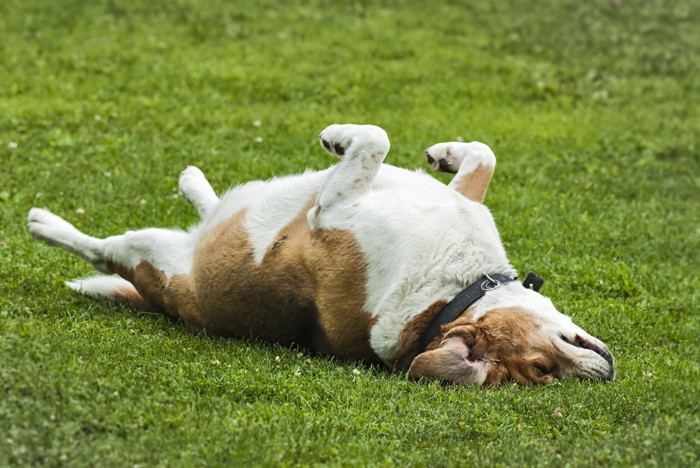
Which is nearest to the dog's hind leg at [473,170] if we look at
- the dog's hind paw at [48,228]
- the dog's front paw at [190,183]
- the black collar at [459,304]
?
the black collar at [459,304]

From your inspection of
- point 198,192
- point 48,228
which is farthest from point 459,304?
point 48,228

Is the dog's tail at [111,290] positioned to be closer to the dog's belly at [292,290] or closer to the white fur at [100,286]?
the white fur at [100,286]

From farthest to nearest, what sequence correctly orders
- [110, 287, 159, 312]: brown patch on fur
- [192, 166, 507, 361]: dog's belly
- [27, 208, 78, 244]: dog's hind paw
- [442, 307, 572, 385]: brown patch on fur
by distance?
[27, 208, 78, 244]: dog's hind paw, [110, 287, 159, 312]: brown patch on fur, [192, 166, 507, 361]: dog's belly, [442, 307, 572, 385]: brown patch on fur

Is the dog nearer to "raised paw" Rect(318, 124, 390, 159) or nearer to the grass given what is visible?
"raised paw" Rect(318, 124, 390, 159)

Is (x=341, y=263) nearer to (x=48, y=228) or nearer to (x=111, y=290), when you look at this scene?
(x=111, y=290)

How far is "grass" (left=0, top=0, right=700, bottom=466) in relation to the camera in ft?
14.5

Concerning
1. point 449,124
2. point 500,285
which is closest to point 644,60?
point 449,124

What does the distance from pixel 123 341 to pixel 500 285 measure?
206cm

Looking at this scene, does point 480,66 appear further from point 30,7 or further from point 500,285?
point 500,285

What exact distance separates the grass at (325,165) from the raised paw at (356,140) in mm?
1228

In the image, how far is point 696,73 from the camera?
1430 cm

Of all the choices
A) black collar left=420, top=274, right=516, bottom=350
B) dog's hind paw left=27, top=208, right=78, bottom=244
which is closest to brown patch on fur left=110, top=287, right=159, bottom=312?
dog's hind paw left=27, top=208, right=78, bottom=244

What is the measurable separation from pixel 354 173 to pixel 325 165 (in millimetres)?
4135

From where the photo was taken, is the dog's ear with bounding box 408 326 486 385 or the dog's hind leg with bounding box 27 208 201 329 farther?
the dog's hind leg with bounding box 27 208 201 329
